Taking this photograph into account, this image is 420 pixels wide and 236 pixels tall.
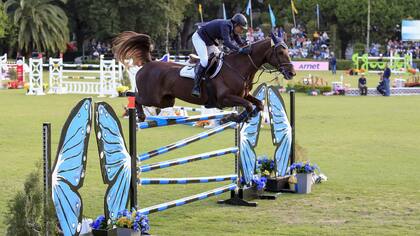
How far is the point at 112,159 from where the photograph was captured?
689 cm

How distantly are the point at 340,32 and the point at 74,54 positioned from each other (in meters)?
23.4

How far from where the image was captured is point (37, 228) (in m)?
5.97

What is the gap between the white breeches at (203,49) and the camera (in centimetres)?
948

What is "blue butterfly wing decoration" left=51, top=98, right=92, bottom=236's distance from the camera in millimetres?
6125

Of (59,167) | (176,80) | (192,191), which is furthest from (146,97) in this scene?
(59,167)

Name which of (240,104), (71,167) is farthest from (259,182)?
(71,167)

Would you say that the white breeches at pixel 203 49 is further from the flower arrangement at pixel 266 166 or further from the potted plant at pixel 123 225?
the potted plant at pixel 123 225

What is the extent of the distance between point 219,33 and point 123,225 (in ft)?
11.8

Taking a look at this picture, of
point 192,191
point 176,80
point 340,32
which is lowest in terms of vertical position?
point 192,191

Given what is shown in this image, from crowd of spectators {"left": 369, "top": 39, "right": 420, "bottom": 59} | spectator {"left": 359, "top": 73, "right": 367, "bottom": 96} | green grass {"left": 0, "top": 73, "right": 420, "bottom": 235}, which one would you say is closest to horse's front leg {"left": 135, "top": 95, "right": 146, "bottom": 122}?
green grass {"left": 0, "top": 73, "right": 420, "bottom": 235}

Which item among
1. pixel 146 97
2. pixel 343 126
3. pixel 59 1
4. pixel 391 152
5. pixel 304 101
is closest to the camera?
pixel 146 97

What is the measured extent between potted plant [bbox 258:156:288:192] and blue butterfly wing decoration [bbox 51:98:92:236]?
14.4 ft

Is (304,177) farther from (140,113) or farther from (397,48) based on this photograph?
(397,48)

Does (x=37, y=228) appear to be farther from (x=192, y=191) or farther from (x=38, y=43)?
(x=38, y=43)
